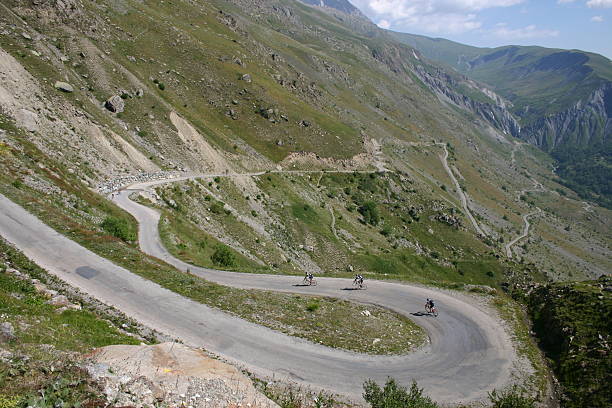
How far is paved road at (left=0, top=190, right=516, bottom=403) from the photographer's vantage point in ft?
A: 64.4

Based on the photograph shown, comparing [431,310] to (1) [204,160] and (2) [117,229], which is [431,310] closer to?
(2) [117,229]

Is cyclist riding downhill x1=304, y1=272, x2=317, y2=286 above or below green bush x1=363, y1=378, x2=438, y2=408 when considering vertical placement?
below

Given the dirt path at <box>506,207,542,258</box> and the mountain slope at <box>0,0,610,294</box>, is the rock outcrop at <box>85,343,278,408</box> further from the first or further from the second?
the dirt path at <box>506,207,542,258</box>

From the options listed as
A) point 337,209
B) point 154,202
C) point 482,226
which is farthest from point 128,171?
point 482,226

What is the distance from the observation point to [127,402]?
1006 cm

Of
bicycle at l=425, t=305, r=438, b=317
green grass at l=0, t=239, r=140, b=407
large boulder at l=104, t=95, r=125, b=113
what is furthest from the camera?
large boulder at l=104, t=95, r=125, b=113

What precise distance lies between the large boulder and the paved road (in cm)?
3889

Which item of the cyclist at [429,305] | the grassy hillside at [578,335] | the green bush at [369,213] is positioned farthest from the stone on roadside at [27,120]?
the green bush at [369,213]

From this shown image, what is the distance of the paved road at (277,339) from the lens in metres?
19.6

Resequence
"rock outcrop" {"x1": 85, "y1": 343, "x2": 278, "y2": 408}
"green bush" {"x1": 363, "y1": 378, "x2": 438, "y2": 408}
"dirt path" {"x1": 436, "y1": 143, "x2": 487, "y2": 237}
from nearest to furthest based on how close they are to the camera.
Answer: "rock outcrop" {"x1": 85, "y1": 343, "x2": 278, "y2": 408}, "green bush" {"x1": 363, "y1": 378, "x2": 438, "y2": 408}, "dirt path" {"x1": 436, "y1": 143, "x2": 487, "y2": 237}

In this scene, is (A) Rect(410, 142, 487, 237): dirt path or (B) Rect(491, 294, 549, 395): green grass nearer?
(B) Rect(491, 294, 549, 395): green grass

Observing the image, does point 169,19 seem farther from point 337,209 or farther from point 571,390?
point 571,390

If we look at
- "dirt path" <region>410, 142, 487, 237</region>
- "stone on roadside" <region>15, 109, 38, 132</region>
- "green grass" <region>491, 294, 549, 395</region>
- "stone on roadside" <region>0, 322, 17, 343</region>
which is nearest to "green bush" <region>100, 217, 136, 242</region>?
"stone on roadside" <region>15, 109, 38, 132</region>

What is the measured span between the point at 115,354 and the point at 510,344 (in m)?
26.7
